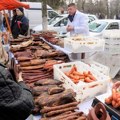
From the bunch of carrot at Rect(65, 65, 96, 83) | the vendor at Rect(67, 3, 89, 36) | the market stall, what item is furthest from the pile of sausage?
the vendor at Rect(67, 3, 89, 36)

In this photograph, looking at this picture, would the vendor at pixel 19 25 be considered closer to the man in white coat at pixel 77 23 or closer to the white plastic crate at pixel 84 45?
the man in white coat at pixel 77 23

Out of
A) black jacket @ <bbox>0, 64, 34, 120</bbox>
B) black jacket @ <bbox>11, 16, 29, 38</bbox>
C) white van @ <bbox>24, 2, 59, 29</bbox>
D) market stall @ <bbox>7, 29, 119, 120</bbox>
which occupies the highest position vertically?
white van @ <bbox>24, 2, 59, 29</bbox>

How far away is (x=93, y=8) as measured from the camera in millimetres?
40062

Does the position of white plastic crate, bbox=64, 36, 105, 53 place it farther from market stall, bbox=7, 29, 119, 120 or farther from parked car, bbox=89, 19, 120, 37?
parked car, bbox=89, 19, 120, 37

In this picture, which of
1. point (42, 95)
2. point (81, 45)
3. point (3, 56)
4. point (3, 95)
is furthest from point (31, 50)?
point (3, 95)

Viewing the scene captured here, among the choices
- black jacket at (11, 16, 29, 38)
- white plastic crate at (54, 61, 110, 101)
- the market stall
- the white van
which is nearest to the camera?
the market stall

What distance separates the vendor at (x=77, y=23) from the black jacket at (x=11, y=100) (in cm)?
394

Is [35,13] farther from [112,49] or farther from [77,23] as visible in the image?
[77,23]

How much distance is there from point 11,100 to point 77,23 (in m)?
4.21

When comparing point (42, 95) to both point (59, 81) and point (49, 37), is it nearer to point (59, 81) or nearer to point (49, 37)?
point (59, 81)

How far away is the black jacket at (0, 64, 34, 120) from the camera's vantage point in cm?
156

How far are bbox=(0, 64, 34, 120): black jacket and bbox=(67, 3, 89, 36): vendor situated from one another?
3.94 m

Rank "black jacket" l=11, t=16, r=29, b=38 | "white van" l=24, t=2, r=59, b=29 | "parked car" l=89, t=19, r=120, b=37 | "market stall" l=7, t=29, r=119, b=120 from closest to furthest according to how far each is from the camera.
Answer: "market stall" l=7, t=29, r=119, b=120 < "black jacket" l=11, t=16, r=29, b=38 < "parked car" l=89, t=19, r=120, b=37 < "white van" l=24, t=2, r=59, b=29

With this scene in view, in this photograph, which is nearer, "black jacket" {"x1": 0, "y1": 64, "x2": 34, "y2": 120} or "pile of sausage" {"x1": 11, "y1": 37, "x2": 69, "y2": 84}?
"black jacket" {"x1": 0, "y1": 64, "x2": 34, "y2": 120}
